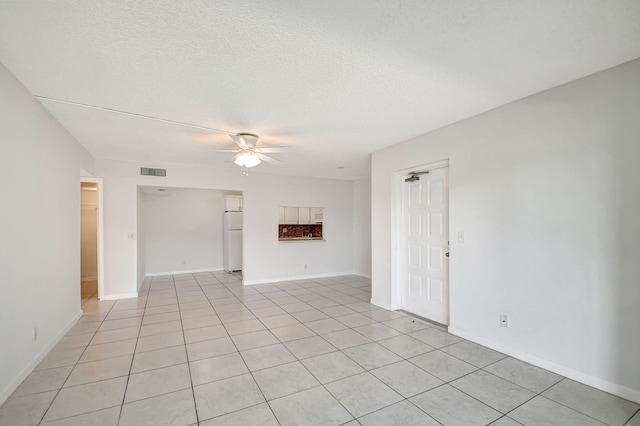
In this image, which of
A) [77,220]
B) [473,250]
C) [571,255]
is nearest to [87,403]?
[77,220]

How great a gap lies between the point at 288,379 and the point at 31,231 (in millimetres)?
2685

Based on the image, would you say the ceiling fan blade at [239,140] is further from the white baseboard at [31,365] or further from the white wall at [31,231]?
the white baseboard at [31,365]

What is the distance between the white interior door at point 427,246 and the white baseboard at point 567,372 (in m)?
0.67

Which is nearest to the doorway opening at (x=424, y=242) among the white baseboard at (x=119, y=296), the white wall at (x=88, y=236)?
the white baseboard at (x=119, y=296)

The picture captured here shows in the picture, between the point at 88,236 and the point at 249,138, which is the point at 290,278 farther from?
the point at 88,236

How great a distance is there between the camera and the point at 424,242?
398 centimetres

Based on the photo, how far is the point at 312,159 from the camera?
527 centimetres

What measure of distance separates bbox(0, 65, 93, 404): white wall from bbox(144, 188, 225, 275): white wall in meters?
3.74

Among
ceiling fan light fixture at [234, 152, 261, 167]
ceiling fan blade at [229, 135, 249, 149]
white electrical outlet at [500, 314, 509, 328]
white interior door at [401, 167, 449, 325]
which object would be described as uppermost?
ceiling fan blade at [229, 135, 249, 149]

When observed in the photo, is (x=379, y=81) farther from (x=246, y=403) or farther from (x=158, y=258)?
(x=158, y=258)

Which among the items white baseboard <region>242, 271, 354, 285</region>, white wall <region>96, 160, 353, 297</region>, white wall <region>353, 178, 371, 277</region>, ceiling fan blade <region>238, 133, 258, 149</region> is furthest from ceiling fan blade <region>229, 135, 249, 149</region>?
white wall <region>353, 178, 371, 277</region>

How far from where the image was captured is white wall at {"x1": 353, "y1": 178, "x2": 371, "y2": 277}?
7.22 m

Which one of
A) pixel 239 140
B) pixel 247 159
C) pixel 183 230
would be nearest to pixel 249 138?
pixel 239 140

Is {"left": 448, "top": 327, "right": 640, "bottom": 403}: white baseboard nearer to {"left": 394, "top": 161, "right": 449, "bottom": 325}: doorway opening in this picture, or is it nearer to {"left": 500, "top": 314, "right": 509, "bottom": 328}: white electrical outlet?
{"left": 500, "top": 314, "right": 509, "bottom": 328}: white electrical outlet
